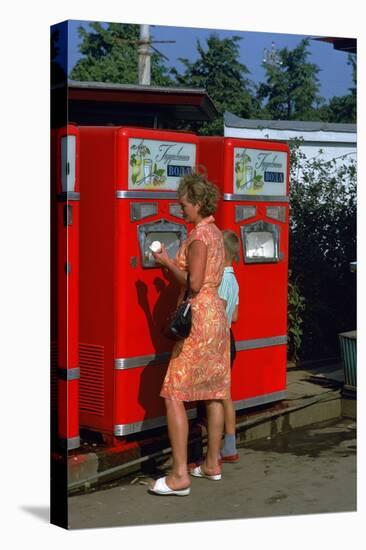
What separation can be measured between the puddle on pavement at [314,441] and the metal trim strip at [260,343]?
0.56 meters

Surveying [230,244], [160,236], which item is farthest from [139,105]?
[230,244]

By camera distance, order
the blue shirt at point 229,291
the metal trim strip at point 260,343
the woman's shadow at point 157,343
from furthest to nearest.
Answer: the metal trim strip at point 260,343 < the blue shirt at point 229,291 < the woman's shadow at point 157,343

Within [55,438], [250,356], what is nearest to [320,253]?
[250,356]

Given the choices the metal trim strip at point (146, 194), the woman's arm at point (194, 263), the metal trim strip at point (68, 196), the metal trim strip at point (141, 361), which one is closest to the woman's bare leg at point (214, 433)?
the metal trim strip at point (141, 361)

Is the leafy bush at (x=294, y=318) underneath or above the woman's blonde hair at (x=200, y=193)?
underneath

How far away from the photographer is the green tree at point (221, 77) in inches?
245

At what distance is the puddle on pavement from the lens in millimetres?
6703

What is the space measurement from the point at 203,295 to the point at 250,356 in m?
1.11

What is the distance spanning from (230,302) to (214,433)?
76cm

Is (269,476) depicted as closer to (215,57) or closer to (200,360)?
(200,360)

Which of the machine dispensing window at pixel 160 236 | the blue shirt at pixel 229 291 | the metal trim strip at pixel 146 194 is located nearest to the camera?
the metal trim strip at pixel 146 194

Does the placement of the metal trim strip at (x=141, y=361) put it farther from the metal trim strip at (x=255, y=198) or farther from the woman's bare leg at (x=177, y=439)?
the metal trim strip at (x=255, y=198)

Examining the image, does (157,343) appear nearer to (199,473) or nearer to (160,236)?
(160,236)

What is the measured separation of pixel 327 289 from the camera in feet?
23.0
